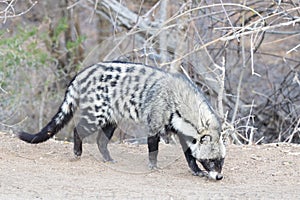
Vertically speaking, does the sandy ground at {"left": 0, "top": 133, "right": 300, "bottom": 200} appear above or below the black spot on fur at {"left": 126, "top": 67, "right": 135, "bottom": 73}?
below

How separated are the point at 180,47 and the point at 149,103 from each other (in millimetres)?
3190

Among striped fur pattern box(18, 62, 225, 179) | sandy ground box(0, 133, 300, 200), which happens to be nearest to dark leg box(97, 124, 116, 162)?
striped fur pattern box(18, 62, 225, 179)

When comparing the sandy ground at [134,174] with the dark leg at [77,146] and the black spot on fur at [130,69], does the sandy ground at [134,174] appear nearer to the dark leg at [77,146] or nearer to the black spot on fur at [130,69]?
the dark leg at [77,146]

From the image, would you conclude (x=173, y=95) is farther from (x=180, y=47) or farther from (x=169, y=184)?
(x=180, y=47)

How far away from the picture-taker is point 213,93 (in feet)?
34.8

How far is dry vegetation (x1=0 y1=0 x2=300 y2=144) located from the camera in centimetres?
970

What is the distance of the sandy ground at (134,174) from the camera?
5.96 meters

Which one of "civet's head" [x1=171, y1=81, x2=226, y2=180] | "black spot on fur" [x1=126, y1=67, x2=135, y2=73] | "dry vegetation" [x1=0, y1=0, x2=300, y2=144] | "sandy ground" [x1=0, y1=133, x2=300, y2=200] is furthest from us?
"dry vegetation" [x1=0, y1=0, x2=300, y2=144]

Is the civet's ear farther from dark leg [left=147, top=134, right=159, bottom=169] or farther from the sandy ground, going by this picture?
dark leg [left=147, top=134, right=159, bottom=169]

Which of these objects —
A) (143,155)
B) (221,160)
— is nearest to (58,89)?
(143,155)

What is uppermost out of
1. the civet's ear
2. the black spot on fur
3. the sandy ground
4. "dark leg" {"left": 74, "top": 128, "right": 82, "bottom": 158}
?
the black spot on fur

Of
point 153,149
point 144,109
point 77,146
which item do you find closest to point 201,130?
point 153,149

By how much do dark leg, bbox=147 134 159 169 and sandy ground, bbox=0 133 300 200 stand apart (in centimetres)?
10

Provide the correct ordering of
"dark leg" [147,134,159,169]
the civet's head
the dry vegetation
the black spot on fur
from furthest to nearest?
1. the dry vegetation
2. the black spot on fur
3. "dark leg" [147,134,159,169]
4. the civet's head
